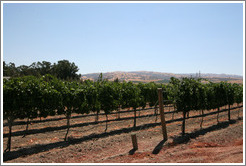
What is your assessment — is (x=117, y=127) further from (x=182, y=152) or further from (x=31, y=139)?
(x=182, y=152)

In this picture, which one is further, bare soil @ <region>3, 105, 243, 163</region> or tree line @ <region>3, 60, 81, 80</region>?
tree line @ <region>3, 60, 81, 80</region>

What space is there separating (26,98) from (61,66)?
3837 centimetres

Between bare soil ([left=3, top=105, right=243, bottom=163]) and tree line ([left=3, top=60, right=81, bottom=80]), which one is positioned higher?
tree line ([left=3, top=60, right=81, bottom=80])

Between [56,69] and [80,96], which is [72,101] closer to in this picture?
[80,96]

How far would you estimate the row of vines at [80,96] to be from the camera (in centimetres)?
843

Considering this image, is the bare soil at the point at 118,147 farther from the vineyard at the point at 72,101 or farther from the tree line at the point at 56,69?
the tree line at the point at 56,69

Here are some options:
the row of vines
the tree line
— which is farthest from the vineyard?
the tree line

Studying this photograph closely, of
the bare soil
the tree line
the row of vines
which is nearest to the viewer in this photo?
the bare soil

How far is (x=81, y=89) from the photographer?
11.2m

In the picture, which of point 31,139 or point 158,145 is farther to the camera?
point 31,139

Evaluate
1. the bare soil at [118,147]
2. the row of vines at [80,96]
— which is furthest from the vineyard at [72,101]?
the bare soil at [118,147]

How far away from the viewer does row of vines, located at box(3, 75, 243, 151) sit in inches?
332

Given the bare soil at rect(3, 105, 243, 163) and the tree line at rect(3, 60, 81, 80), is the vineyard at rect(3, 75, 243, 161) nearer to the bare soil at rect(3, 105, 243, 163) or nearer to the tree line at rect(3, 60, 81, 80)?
the bare soil at rect(3, 105, 243, 163)

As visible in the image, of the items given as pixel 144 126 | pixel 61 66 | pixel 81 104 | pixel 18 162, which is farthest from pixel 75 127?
pixel 61 66
